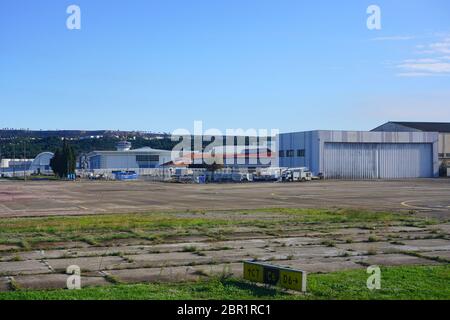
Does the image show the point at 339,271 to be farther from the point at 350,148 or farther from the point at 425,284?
the point at 350,148

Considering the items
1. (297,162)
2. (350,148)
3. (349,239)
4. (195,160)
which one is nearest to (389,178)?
(350,148)

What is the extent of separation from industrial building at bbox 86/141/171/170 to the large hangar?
77960mm

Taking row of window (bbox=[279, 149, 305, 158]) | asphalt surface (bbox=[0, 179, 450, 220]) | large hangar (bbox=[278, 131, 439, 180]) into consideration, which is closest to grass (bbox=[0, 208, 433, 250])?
asphalt surface (bbox=[0, 179, 450, 220])

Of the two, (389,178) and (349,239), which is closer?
(349,239)

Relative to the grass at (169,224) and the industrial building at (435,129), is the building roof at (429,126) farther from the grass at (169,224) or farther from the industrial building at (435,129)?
the grass at (169,224)

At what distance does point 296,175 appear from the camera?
9588 cm

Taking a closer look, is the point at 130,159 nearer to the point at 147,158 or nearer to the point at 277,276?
the point at 147,158

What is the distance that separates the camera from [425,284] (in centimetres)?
1126

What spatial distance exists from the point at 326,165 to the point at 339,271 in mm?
90109

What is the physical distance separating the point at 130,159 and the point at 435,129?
3566 inches

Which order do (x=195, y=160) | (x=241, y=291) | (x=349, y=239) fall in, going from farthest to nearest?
(x=195, y=160) → (x=349, y=239) → (x=241, y=291)

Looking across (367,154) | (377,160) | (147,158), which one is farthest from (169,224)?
(147,158)

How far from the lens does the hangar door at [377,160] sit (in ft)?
337
